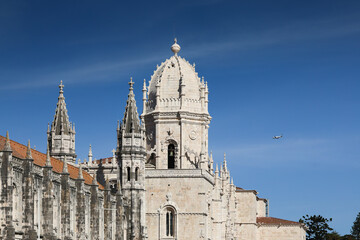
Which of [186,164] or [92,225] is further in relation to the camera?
[186,164]

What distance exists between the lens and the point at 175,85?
86875 mm

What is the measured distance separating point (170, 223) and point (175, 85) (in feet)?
46.1

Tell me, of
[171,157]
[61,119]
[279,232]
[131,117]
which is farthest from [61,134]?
[279,232]

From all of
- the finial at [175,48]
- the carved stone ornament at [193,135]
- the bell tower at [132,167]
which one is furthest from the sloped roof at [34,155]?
the finial at [175,48]

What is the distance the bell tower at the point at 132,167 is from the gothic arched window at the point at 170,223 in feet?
10.3

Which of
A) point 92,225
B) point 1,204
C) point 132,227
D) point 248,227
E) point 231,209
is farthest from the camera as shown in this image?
point 248,227

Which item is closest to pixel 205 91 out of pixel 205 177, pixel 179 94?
pixel 179 94

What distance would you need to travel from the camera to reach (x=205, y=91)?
290ft

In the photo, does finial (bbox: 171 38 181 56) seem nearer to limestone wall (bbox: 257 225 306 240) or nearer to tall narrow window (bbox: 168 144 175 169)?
tall narrow window (bbox: 168 144 175 169)

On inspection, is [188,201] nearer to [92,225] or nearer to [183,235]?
[183,235]

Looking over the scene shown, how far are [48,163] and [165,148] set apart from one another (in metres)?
28.5

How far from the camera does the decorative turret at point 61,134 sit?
81062 mm

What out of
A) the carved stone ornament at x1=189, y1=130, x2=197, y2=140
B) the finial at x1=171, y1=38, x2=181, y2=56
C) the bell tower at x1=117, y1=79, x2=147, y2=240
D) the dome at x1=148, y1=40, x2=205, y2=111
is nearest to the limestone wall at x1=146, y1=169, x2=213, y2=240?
the bell tower at x1=117, y1=79, x2=147, y2=240

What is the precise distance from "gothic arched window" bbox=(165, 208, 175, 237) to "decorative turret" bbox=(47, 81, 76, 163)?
10519 millimetres
